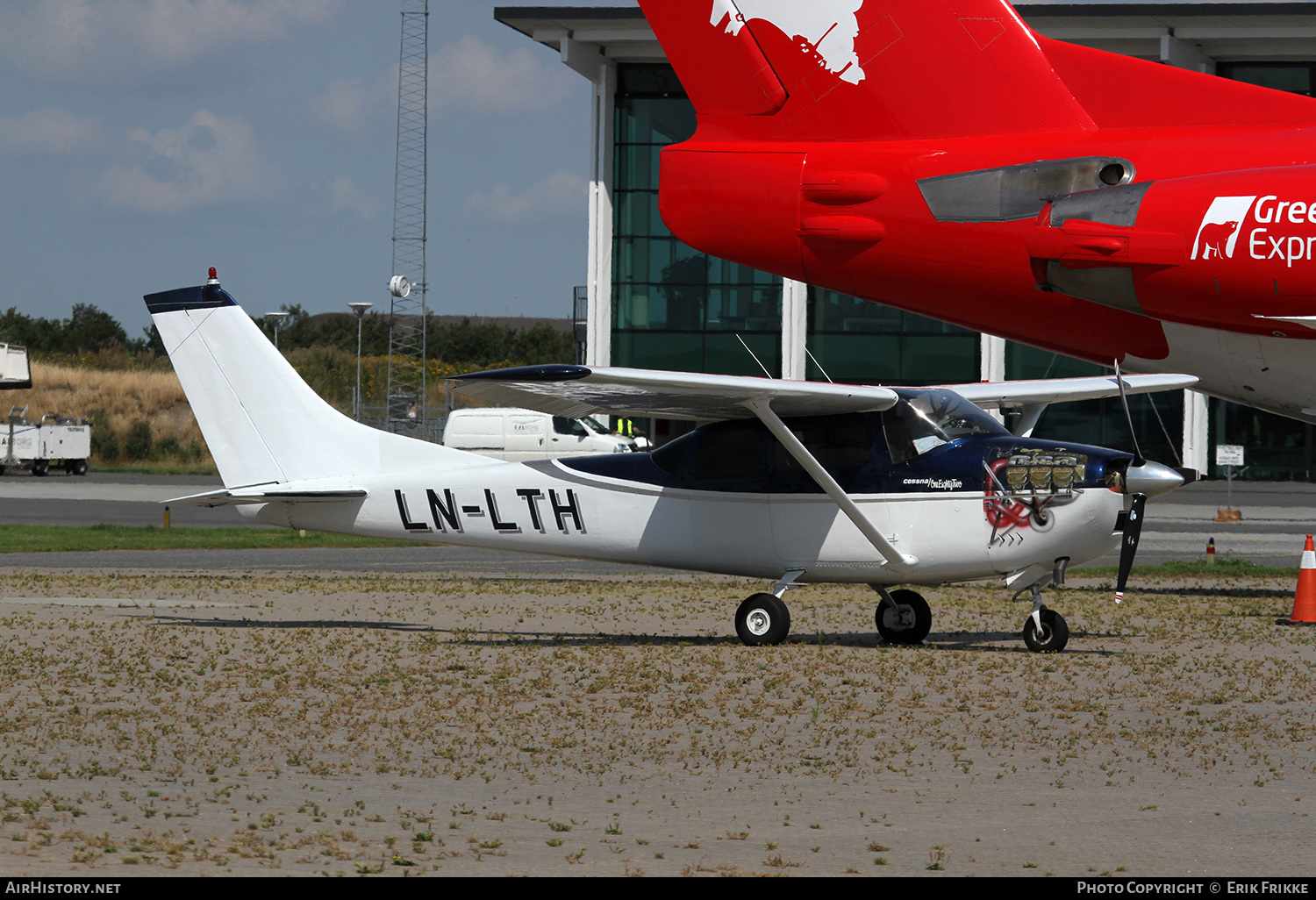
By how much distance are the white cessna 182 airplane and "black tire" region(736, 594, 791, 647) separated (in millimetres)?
17

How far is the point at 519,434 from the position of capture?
3969 cm

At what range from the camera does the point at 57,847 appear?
5281 mm

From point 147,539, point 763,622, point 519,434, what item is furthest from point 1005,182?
point 519,434

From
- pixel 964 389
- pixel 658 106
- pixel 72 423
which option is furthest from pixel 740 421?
pixel 72 423

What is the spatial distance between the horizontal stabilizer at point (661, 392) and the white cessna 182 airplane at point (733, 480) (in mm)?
27

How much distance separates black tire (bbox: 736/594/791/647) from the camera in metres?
12.2

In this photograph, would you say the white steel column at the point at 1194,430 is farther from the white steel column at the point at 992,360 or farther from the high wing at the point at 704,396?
the high wing at the point at 704,396

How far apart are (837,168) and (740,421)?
12.9 feet

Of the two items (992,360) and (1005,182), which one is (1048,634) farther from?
(992,360)

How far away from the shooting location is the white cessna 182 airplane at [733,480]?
1166 cm

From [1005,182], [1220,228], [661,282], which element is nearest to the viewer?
[1220,228]

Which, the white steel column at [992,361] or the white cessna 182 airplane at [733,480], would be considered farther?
the white steel column at [992,361]

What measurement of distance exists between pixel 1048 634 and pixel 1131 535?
1.21m

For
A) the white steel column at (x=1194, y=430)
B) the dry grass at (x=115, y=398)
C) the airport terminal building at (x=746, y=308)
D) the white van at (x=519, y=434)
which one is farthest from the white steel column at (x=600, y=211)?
Result: the dry grass at (x=115, y=398)
